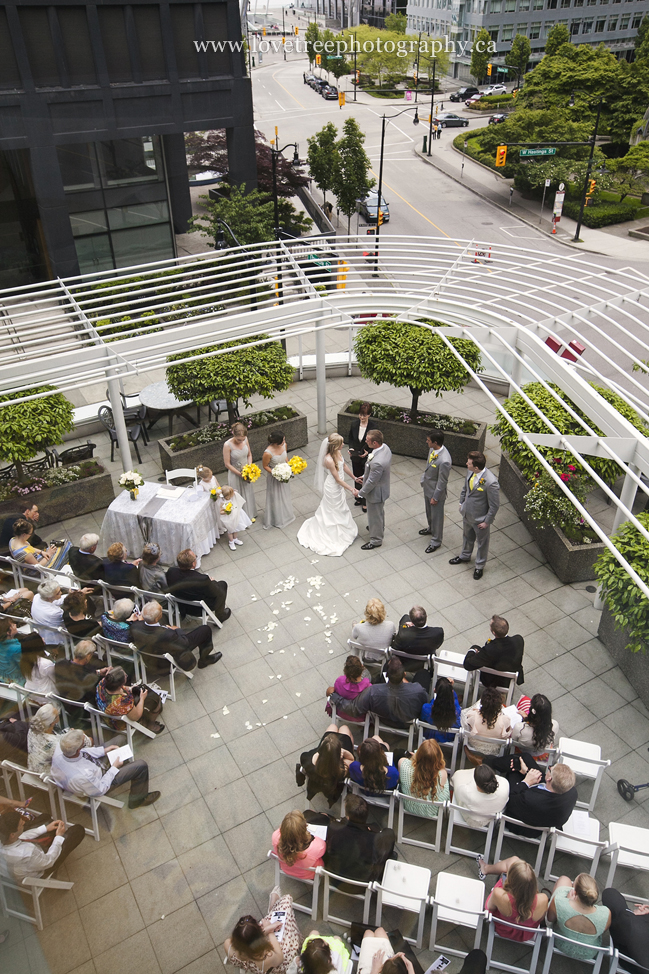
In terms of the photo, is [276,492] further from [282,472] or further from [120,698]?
[120,698]

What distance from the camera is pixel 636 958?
4762mm

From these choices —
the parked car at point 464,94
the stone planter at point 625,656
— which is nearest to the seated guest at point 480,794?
the stone planter at point 625,656

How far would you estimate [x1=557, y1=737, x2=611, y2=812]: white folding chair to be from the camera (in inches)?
243

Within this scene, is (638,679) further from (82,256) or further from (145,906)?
(82,256)

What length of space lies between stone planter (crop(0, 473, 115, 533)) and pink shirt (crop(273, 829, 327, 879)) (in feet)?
21.5

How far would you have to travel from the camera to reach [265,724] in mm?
7277

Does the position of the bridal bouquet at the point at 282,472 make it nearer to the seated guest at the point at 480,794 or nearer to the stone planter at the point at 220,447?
the stone planter at the point at 220,447

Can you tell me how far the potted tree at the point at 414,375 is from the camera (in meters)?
10.8

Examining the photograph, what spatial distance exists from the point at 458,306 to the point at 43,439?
6.52 metres

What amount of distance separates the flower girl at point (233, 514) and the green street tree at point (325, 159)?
24146mm

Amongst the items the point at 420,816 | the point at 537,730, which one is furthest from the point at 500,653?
the point at 420,816

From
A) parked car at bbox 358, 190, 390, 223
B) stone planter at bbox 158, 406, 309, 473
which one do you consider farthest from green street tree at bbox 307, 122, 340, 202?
stone planter at bbox 158, 406, 309, 473

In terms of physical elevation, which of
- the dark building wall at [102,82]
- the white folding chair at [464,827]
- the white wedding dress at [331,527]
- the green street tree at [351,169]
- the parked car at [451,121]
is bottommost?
the parked car at [451,121]

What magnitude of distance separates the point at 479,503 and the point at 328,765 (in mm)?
4055
